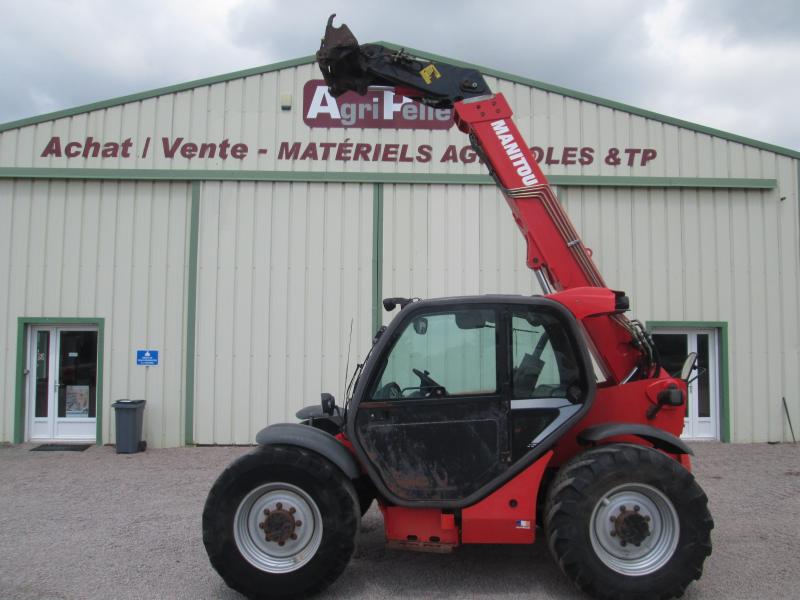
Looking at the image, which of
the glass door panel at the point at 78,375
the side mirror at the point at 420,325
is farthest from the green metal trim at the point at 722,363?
the glass door panel at the point at 78,375

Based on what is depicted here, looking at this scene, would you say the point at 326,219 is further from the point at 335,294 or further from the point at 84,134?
the point at 84,134

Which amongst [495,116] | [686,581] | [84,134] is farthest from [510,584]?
[84,134]

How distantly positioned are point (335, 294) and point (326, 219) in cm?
132

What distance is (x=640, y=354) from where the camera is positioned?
491 centimetres

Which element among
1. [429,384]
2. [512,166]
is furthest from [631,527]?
[512,166]

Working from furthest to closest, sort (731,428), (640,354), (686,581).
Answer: (731,428), (640,354), (686,581)

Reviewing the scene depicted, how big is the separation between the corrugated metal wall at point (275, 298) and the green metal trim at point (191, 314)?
0.31ft

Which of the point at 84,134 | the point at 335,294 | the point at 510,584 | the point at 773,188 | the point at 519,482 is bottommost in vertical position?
the point at 510,584

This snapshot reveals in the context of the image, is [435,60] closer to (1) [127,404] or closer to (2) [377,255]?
(2) [377,255]

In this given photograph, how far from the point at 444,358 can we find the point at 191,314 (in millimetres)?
7130

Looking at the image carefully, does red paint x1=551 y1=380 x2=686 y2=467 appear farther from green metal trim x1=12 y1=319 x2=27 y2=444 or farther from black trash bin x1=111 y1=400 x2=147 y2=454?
green metal trim x1=12 y1=319 x2=27 y2=444

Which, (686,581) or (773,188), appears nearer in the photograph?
(686,581)

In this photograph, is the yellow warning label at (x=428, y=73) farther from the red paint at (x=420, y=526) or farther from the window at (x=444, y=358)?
the red paint at (x=420, y=526)

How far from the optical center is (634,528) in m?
4.11
